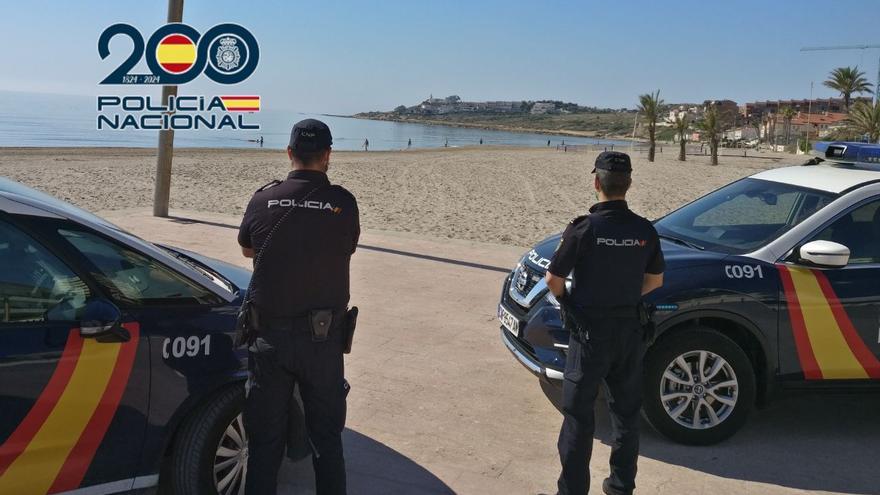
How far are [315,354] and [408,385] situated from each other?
8.38 ft

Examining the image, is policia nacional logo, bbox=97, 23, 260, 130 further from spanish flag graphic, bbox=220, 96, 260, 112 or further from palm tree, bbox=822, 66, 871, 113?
palm tree, bbox=822, 66, 871, 113

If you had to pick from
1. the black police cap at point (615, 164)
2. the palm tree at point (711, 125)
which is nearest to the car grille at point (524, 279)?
the black police cap at point (615, 164)

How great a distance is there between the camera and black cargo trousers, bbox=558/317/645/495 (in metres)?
3.53

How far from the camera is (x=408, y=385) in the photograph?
5523 millimetres

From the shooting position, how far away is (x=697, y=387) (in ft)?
14.9

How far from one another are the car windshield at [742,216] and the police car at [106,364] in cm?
333

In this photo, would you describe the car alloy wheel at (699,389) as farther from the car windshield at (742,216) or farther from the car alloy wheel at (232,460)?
the car alloy wheel at (232,460)

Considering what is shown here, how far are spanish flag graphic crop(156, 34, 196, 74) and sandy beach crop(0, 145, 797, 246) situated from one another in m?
3.10

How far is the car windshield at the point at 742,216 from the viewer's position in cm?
500

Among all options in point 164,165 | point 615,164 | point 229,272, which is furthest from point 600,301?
point 164,165

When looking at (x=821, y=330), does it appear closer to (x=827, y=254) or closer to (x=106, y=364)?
(x=827, y=254)

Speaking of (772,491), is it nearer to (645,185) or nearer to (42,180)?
(42,180)

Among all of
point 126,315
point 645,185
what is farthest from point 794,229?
point 645,185

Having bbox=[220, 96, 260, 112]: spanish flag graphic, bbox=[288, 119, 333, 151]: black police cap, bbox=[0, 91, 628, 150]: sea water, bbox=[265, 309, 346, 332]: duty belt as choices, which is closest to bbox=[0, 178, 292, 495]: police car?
bbox=[265, 309, 346, 332]: duty belt
